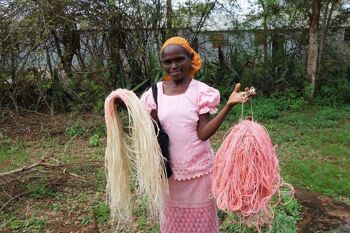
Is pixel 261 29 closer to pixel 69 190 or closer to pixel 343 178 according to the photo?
pixel 343 178

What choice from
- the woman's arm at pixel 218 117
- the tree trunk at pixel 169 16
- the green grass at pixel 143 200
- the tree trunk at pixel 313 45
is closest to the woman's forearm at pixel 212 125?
the woman's arm at pixel 218 117

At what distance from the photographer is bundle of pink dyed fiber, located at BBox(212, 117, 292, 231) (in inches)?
73.8

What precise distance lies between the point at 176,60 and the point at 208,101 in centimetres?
26

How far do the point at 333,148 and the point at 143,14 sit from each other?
4050 millimetres

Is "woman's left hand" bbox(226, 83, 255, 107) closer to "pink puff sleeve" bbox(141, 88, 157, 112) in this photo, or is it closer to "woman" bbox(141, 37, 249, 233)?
"woman" bbox(141, 37, 249, 233)

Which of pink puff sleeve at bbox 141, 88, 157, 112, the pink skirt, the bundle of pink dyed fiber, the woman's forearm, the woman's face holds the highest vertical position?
the woman's face

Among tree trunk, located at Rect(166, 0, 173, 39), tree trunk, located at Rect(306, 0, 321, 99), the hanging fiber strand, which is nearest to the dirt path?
the hanging fiber strand

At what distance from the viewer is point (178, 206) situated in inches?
87.6

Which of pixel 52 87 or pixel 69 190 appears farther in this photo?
pixel 52 87

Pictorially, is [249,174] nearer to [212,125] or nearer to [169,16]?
[212,125]

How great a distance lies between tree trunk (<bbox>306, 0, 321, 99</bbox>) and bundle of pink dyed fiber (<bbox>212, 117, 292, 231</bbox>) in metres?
6.49

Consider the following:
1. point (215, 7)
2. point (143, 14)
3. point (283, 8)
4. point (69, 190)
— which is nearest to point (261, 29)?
point (283, 8)

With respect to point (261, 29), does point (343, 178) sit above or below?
below

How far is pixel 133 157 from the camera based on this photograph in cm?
217
